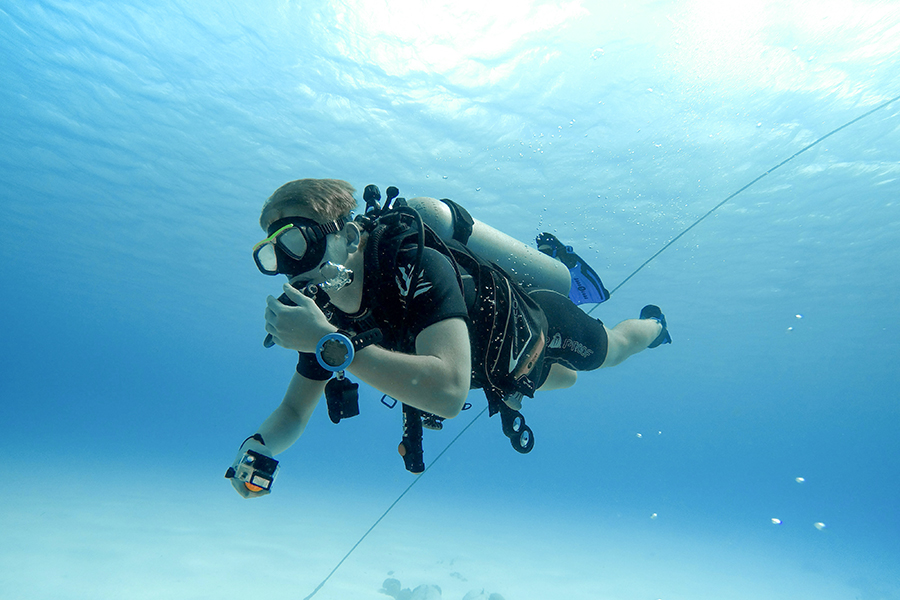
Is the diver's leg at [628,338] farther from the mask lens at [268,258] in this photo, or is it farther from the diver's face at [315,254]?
the mask lens at [268,258]

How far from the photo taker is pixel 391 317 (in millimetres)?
2500

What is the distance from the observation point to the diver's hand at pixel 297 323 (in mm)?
1911

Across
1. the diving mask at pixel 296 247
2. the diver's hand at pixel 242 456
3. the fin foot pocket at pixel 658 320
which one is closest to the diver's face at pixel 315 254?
the diving mask at pixel 296 247

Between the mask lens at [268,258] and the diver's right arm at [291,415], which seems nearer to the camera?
the mask lens at [268,258]

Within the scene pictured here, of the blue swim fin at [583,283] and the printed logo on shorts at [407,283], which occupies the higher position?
the blue swim fin at [583,283]

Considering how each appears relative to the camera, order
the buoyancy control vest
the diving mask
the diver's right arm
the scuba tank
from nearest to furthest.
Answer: the diving mask < the buoyancy control vest < the diver's right arm < the scuba tank

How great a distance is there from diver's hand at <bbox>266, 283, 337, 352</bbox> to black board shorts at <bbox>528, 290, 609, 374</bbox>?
220 centimetres

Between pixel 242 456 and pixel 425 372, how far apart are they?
4.18 ft

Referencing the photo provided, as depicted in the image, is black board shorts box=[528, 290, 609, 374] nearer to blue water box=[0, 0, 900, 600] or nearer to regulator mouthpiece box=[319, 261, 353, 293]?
regulator mouthpiece box=[319, 261, 353, 293]

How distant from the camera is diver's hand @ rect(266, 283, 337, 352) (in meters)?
1.91

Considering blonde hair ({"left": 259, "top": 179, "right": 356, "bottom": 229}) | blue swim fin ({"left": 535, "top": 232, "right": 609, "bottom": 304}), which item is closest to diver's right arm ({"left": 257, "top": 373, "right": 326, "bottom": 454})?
blonde hair ({"left": 259, "top": 179, "right": 356, "bottom": 229})

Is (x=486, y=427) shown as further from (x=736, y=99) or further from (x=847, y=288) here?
(x=736, y=99)

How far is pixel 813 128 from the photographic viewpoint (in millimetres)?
13680

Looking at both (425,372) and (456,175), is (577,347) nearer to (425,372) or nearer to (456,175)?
(425,372)
